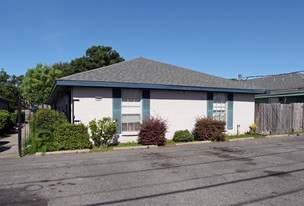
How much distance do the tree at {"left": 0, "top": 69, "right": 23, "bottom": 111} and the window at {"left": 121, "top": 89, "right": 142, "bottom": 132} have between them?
1356 inches

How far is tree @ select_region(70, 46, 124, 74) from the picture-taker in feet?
119

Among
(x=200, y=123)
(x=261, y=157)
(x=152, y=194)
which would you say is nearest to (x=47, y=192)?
(x=152, y=194)

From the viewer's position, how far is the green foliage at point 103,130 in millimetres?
9258

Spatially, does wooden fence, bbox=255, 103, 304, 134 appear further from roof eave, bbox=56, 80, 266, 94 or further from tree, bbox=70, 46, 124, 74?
tree, bbox=70, 46, 124, 74

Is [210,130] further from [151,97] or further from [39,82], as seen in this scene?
[39,82]

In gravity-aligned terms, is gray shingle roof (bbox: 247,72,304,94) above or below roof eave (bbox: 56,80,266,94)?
above

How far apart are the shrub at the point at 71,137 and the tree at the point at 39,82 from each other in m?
27.5

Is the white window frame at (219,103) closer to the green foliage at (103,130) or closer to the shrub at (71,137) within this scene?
the green foliage at (103,130)

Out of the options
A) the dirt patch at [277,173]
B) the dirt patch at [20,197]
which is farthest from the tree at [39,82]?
the dirt patch at [277,173]

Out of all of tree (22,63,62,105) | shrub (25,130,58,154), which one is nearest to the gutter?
shrub (25,130,58,154)

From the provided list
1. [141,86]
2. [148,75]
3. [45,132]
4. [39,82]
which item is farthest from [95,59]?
[45,132]

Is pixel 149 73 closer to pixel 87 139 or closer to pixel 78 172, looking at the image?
pixel 87 139

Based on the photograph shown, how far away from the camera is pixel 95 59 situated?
37.0 meters

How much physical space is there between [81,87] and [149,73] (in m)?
4.07
